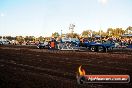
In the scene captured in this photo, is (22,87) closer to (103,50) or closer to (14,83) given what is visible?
(14,83)

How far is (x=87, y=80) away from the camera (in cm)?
879

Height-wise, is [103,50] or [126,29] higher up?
[126,29]

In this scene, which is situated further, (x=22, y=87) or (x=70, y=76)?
(x=70, y=76)

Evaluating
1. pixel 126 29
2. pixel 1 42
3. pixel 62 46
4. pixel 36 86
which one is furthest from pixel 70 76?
pixel 126 29

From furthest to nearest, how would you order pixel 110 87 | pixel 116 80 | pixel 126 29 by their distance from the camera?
pixel 126 29
pixel 116 80
pixel 110 87

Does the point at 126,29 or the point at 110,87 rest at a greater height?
the point at 126,29

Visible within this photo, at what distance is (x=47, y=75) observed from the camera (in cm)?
1108

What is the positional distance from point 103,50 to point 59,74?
18551mm

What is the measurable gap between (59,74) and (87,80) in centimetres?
268

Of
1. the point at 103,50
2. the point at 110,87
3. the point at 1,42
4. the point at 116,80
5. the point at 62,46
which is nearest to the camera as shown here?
the point at 110,87

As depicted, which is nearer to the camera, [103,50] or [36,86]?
[36,86]

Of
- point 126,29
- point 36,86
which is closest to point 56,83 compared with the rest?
point 36,86

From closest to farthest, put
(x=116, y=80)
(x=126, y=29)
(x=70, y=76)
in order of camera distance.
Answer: (x=116, y=80)
(x=70, y=76)
(x=126, y=29)

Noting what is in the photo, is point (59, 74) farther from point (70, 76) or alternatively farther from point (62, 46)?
point (62, 46)
